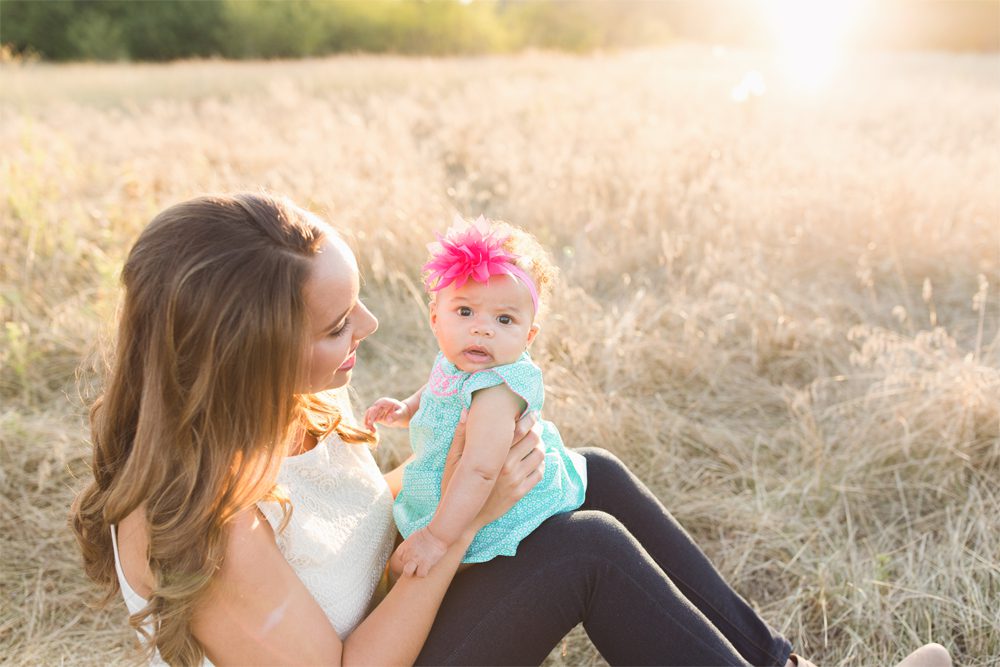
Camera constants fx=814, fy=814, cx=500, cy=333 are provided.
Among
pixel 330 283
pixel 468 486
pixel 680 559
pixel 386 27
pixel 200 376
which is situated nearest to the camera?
pixel 200 376

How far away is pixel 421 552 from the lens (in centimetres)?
157

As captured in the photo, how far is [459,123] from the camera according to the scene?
6504mm

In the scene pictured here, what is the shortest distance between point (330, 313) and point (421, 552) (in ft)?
1.61

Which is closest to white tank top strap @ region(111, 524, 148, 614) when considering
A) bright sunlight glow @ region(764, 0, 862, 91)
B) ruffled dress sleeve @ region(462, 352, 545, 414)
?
ruffled dress sleeve @ region(462, 352, 545, 414)

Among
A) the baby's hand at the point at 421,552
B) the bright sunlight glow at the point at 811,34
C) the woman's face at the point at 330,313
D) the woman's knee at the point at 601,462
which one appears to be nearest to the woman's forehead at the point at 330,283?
the woman's face at the point at 330,313

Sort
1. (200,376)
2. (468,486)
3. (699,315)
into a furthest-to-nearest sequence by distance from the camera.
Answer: (699,315)
(468,486)
(200,376)

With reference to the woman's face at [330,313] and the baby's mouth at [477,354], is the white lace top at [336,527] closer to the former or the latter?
the woman's face at [330,313]

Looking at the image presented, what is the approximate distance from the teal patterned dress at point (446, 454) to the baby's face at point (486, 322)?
31 mm

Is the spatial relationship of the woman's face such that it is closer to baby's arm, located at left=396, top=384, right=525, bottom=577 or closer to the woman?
the woman

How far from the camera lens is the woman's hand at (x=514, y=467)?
163 centimetres

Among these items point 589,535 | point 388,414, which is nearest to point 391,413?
point 388,414

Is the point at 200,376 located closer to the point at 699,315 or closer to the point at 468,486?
the point at 468,486

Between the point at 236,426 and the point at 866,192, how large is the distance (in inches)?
152

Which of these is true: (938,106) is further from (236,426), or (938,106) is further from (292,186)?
(236,426)
